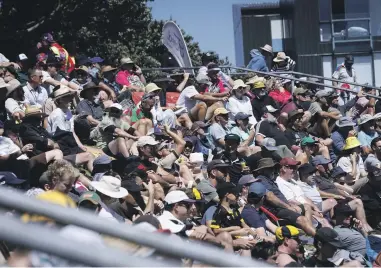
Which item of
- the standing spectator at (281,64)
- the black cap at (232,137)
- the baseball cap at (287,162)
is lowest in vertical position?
the baseball cap at (287,162)

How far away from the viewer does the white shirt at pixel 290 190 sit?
1121 centimetres

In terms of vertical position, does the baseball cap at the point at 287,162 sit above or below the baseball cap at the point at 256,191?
above

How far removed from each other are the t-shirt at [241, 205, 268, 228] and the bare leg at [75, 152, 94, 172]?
1.87 meters

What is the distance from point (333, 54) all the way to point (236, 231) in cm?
1854

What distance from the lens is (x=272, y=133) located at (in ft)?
44.7

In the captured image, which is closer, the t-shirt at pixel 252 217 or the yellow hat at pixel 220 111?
the t-shirt at pixel 252 217

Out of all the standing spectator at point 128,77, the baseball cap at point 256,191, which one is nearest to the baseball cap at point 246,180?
the baseball cap at point 256,191

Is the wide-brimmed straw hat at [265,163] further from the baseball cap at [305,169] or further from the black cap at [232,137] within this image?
the black cap at [232,137]

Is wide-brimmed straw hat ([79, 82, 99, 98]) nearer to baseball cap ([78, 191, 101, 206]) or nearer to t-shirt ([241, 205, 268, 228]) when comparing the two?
t-shirt ([241, 205, 268, 228])

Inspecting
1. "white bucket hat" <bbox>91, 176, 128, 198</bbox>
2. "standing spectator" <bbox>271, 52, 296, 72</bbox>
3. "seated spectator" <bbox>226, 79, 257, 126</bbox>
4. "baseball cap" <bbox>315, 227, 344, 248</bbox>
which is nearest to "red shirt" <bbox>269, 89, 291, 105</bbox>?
"seated spectator" <bbox>226, 79, 257, 126</bbox>

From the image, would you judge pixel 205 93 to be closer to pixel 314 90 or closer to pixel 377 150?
pixel 377 150

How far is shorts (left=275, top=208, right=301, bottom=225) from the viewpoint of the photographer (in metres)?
10.0

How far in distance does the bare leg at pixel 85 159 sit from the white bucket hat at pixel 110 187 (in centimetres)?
158

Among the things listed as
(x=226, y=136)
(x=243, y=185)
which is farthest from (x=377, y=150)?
(x=243, y=185)
